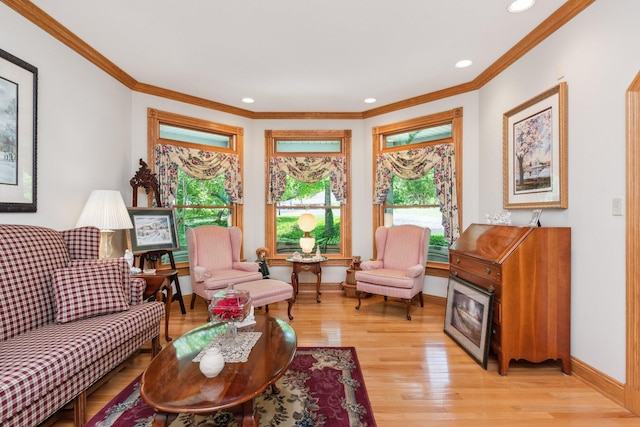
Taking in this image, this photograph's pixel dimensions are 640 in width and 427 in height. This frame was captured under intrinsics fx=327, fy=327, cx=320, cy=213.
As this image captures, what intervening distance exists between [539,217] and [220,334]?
2.78 metres

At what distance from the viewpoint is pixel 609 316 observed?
7.18 feet

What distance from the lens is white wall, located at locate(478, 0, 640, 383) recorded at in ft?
6.92

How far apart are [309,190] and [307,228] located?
708 mm

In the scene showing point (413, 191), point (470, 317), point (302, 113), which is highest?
point (302, 113)

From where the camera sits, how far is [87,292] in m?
2.23

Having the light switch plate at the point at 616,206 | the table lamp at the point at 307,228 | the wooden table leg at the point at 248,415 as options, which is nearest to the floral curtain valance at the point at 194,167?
the table lamp at the point at 307,228

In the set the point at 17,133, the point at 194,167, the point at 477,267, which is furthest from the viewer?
the point at 194,167

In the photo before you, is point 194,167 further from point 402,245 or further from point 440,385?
point 440,385

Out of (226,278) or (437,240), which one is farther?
(437,240)

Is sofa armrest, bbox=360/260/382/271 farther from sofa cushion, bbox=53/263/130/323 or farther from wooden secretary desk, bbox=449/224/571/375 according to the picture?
sofa cushion, bbox=53/263/130/323

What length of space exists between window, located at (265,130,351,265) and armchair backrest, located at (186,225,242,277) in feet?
2.39

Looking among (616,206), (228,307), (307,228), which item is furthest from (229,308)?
(307,228)

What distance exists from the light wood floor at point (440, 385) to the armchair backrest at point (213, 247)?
79cm

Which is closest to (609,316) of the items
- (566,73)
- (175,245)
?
(566,73)
